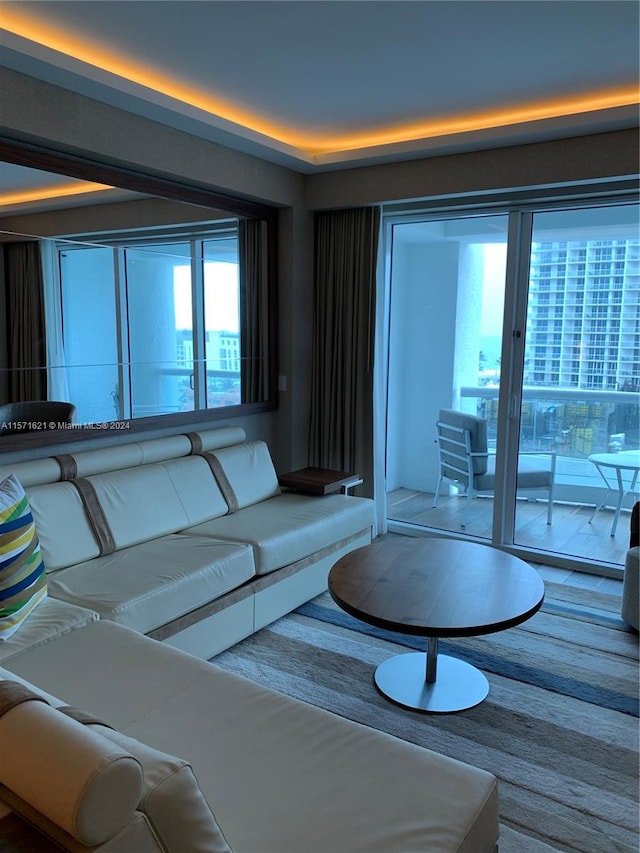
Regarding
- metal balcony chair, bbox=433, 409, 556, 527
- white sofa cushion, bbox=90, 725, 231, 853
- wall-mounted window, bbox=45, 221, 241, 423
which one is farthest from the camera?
metal balcony chair, bbox=433, 409, 556, 527

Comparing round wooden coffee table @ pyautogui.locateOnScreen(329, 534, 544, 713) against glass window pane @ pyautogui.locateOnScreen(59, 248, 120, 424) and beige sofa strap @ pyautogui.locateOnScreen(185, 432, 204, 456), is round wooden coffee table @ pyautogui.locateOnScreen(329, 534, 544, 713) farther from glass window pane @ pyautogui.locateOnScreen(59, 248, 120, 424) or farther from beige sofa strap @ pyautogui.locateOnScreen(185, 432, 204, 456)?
glass window pane @ pyautogui.locateOnScreen(59, 248, 120, 424)

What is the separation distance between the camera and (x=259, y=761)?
1586 mm

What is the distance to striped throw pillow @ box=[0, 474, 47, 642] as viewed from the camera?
217cm

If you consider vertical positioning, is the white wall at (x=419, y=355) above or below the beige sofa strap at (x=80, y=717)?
above

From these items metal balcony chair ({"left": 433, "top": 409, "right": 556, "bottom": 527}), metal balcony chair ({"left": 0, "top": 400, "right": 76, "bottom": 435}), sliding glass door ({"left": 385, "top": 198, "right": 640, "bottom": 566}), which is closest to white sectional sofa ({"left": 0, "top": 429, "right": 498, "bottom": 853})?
metal balcony chair ({"left": 0, "top": 400, "right": 76, "bottom": 435})

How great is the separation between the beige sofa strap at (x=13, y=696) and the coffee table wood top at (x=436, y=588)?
1378mm

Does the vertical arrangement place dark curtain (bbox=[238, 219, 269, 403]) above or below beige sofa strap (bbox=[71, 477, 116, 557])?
above

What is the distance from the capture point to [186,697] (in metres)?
1.85

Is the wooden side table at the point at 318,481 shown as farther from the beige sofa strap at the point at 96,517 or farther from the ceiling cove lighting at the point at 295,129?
the ceiling cove lighting at the point at 295,129

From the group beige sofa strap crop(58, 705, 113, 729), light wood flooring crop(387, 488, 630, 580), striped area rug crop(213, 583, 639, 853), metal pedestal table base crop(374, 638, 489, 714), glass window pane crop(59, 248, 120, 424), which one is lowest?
striped area rug crop(213, 583, 639, 853)

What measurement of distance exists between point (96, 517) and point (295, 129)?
2598 millimetres

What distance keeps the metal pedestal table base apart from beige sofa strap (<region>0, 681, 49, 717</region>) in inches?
70.9

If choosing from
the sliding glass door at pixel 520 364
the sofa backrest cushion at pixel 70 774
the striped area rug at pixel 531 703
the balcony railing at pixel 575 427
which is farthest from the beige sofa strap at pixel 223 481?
the sofa backrest cushion at pixel 70 774

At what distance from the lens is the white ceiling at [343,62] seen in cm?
244
